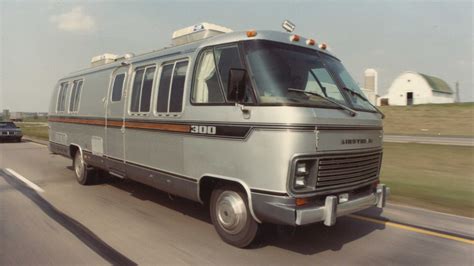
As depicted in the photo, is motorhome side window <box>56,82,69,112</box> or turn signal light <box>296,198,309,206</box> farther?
motorhome side window <box>56,82,69,112</box>

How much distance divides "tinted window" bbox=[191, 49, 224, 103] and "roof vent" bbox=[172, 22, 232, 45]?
532 mm

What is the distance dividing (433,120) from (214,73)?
3826cm

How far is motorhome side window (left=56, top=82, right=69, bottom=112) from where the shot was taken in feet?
33.8

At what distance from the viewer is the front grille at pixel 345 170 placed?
173 inches

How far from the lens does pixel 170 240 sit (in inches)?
200

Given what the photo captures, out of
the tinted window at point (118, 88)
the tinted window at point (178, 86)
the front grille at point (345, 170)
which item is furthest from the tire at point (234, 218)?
the tinted window at point (118, 88)

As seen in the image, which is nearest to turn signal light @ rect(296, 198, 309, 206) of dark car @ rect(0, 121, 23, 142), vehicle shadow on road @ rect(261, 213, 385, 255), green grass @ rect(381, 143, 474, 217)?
vehicle shadow on road @ rect(261, 213, 385, 255)

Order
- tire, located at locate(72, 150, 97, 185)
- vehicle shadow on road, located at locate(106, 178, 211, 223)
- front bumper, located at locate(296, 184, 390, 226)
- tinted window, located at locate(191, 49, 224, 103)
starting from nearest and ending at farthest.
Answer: front bumper, located at locate(296, 184, 390, 226) < tinted window, located at locate(191, 49, 224, 103) < vehicle shadow on road, located at locate(106, 178, 211, 223) < tire, located at locate(72, 150, 97, 185)

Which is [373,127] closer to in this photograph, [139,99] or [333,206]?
[333,206]

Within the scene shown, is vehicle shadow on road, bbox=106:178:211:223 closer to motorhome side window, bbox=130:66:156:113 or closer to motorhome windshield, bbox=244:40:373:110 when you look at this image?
motorhome side window, bbox=130:66:156:113

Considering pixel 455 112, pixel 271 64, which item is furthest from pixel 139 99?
pixel 455 112

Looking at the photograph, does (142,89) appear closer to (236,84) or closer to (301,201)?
(236,84)

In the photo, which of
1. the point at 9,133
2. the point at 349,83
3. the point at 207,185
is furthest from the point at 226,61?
the point at 9,133

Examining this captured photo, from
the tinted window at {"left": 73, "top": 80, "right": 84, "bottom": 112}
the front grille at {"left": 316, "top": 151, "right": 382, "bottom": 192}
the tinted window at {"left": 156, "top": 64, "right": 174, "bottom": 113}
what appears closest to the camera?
the front grille at {"left": 316, "top": 151, "right": 382, "bottom": 192}
